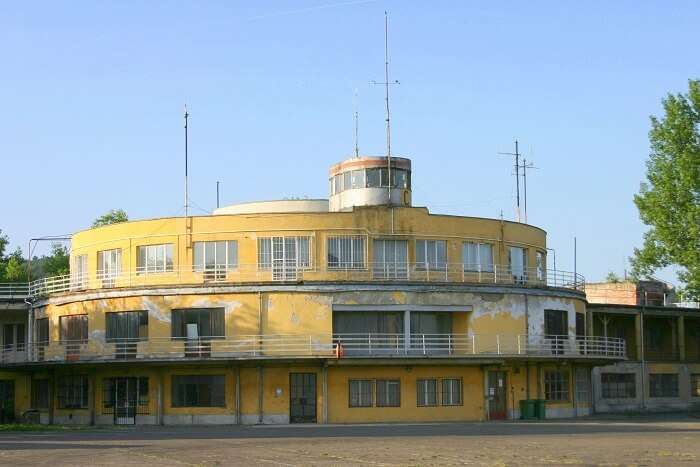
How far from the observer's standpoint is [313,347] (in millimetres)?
52312

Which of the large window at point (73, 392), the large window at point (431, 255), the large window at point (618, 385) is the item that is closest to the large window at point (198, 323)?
the large window at point (73, 392)

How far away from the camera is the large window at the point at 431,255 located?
5481 cm

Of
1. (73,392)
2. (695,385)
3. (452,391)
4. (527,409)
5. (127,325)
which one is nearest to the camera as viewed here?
(452,391)

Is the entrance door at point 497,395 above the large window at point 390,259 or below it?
below

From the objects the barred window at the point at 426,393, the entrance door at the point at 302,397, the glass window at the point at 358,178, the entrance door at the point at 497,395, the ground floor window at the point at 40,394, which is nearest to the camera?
the entrance door at the point at 302,397

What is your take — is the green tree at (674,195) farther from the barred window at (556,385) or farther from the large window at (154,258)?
the large window at (154,258)

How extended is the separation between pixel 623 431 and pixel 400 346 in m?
15.2

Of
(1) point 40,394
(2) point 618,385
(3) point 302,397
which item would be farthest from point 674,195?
(1) point 40,394

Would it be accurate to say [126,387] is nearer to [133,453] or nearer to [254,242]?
[254,242]

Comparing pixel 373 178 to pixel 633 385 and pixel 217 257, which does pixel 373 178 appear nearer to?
pixel 217 257

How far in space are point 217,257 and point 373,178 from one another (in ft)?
31.7

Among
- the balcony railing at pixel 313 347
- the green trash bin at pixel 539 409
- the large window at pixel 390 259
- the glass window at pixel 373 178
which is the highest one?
the glass window at pixel 373 178

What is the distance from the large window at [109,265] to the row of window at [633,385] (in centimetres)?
2899

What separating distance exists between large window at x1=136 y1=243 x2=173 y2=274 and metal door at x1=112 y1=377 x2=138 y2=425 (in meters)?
5.30
